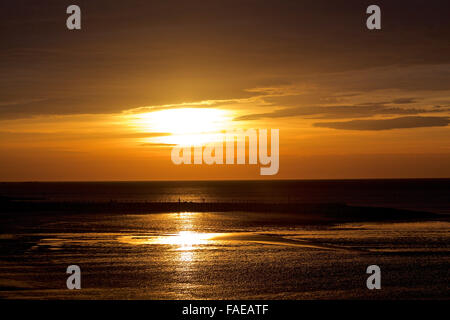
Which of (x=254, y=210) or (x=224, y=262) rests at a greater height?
(x=254, y=210)

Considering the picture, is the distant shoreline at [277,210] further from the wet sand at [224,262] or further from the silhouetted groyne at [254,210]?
the wet sand at [224,262]

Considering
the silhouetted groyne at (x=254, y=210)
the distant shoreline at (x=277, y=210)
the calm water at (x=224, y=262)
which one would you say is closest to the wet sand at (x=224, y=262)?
the calm water at (x=224, y=262)

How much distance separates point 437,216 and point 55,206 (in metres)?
71.8

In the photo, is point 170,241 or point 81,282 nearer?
point 81,282

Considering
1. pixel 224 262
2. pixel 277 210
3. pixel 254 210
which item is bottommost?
pixel 224 262

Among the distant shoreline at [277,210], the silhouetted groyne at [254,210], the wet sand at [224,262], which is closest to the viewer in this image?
the wet sand at [224,262]

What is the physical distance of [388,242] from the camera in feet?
165

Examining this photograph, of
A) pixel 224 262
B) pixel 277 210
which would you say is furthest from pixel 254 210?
pixel 224 262

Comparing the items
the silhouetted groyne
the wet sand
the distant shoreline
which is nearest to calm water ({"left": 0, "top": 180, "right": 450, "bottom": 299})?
the wet sand

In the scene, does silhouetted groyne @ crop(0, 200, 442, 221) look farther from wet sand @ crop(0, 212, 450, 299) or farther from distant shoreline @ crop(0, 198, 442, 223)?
wet sand @ crop(0, 212, 450, 299)

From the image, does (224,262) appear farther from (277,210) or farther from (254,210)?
(254,210)

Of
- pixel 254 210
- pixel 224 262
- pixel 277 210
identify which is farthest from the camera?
pixel 254 210
